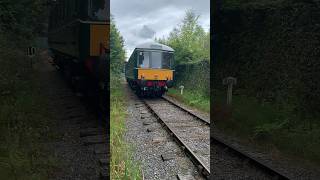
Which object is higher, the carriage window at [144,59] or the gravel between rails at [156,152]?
the carriage window at [144,59]

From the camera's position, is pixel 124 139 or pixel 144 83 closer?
pixel 124 139

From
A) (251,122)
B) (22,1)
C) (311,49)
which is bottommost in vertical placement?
(251,122)

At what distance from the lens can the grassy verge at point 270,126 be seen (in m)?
5.77

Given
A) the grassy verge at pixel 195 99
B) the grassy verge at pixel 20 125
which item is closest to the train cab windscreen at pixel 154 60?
the grassy verge at pixel 195 99

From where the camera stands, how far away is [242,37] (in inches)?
249

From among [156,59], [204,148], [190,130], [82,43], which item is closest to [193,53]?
[156,59]

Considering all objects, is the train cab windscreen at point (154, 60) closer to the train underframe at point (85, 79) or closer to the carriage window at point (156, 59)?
the carriage window at point (156, 59)

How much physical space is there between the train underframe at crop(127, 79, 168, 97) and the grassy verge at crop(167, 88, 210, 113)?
2.29 ft

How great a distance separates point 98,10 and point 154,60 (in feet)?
32.9

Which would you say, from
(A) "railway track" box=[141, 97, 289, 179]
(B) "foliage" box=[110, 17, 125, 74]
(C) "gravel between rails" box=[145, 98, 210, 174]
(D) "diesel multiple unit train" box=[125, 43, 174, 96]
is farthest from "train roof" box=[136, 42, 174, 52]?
(A) "railway track" box=[141, 97, 289, 179]

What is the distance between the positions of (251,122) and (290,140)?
70cm

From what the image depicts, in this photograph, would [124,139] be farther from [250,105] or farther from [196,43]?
[196,43]

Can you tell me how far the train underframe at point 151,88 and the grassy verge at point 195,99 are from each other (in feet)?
2.29

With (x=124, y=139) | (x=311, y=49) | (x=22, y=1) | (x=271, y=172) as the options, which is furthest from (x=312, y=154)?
(x=22, y=1)
